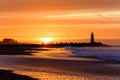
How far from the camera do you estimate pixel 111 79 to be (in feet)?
83.6

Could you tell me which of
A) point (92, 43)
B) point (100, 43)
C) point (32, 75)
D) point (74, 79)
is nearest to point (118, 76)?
point (74, 79)

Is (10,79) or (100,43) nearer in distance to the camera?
(10,79)

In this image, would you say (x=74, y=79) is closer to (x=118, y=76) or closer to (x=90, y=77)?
(x=90, y=77)

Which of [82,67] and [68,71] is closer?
[68,71]

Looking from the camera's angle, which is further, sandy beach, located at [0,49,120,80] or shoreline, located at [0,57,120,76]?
shoreline, located at [0,57,120,76]

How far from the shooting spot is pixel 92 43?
134750 millimetres

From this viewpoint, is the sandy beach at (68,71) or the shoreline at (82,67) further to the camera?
the shoreline at (82,67)

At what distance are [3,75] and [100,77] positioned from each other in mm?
6395

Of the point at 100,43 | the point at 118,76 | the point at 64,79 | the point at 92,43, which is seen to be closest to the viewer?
the point at 64,79

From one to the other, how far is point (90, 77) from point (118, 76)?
1.94 m

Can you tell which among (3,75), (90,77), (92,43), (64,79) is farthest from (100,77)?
(92,43)

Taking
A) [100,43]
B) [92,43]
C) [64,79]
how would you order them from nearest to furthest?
1. [64,79]
2. [92,43]
3. [100,43]

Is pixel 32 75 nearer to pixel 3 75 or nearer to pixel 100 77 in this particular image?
pixel 3 75

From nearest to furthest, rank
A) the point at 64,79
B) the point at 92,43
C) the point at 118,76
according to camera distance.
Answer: the point at 64,79 < the point at 118,76 < the point at 92,43
